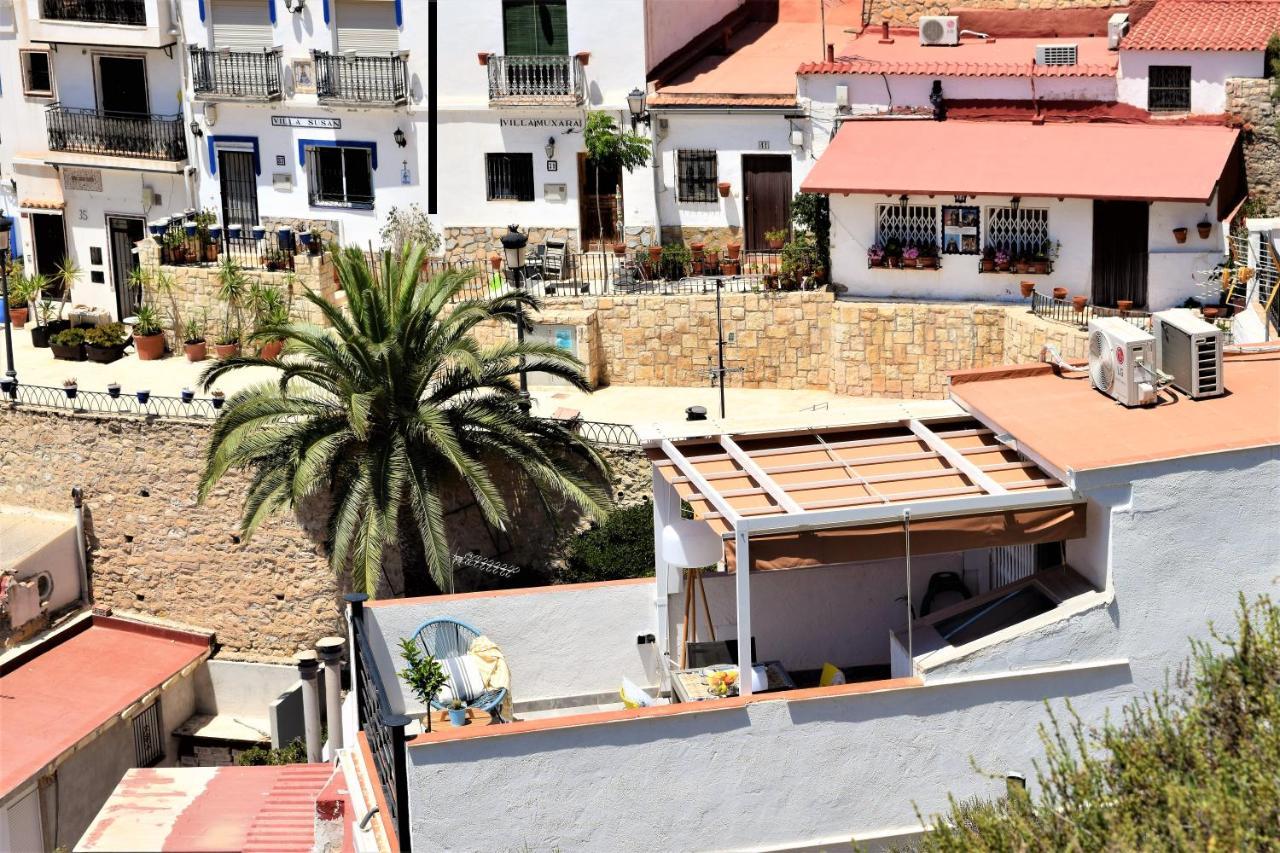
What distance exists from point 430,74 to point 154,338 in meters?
6.75

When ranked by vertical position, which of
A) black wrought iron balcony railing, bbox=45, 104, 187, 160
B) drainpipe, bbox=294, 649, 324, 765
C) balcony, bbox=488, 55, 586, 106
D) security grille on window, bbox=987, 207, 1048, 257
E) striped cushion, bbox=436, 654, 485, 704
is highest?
balcony, bbox=488, 55, 586, 106

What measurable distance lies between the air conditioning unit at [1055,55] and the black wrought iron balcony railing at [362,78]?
11226mm

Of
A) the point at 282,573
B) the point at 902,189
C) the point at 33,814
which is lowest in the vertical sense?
the point at 33,814

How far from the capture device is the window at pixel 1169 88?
3325cm

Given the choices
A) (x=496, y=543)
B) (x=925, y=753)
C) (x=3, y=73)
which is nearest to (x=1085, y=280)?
(x=496, y=543)

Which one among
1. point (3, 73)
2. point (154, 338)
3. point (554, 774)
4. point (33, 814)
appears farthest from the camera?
point (3, 73)

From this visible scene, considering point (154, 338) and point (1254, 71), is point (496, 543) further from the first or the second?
point (1254, 71)

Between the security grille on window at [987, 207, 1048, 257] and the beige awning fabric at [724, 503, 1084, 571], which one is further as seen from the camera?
the security grille on window at [987, 207, 1048, 257]

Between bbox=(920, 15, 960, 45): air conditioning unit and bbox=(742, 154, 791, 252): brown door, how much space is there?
309cm

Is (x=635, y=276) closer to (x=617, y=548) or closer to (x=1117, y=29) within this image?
(x=617, y=548)

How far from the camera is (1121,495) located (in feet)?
61.8

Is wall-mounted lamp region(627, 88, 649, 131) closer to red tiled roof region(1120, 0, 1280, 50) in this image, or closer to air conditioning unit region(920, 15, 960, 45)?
air conditioning unit region(920, 15, 960, 45)

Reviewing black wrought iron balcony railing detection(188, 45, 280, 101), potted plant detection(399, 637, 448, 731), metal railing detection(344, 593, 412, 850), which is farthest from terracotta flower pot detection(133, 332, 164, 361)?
Result: potted plant detection(399, 637, 448, 731)

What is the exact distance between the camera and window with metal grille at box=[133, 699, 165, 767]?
31.9 meters
